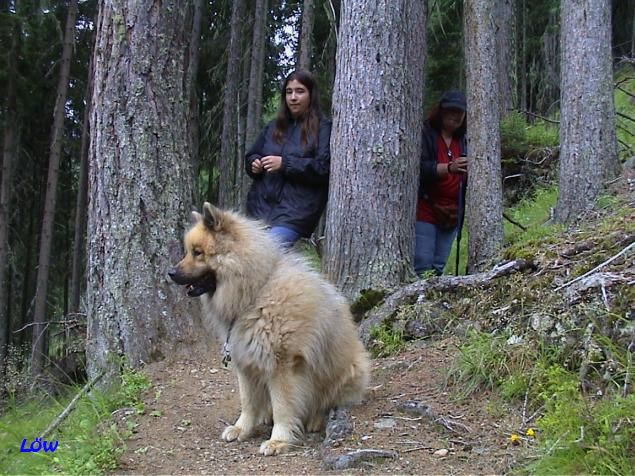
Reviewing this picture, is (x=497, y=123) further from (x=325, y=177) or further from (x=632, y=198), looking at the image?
(x=325, y=177)

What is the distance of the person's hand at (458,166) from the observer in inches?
296

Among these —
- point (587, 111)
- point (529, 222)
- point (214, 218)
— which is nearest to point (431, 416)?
point (214, 218)

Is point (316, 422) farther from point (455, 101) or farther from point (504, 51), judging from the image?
point (504, 51)

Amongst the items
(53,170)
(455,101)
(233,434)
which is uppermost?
(455,101)

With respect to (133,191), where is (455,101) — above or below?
above

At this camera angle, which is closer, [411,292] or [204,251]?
[204,251]

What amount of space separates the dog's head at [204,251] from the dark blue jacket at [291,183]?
62.0 inches

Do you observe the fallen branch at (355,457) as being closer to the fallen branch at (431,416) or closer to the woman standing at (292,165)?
the fallen branch at (431,416)


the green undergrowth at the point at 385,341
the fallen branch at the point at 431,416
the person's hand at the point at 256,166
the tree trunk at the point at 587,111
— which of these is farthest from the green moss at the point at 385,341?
the tree trunk at the point at 587,111

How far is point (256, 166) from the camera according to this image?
6.29 metres

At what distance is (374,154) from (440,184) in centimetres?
126

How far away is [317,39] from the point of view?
1817 cm

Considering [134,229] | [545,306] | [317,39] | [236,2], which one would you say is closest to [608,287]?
[545,306]

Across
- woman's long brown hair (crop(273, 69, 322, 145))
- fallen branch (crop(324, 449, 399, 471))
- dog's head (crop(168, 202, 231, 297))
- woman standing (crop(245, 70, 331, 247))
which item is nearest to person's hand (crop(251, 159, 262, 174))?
woman standing (crop(245, 70, 331, 247))
